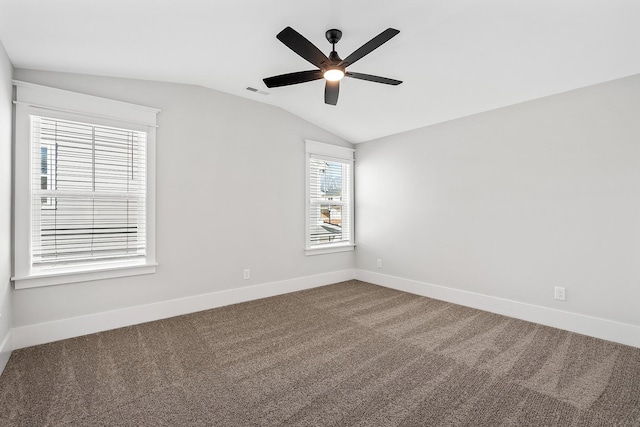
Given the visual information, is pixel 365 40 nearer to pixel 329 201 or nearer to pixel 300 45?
pixel 300 45

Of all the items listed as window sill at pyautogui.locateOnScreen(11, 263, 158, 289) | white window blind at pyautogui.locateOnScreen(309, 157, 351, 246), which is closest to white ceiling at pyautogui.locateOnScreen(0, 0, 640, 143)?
white window blind at pyautogui.locateOnScreen(309, 157, 351, 246)

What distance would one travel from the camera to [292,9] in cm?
218

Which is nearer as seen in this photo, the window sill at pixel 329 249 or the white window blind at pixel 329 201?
the window sill at pixel 329 249

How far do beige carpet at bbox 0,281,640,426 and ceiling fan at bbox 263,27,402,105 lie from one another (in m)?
2.26

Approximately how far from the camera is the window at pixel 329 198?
4.65 meters

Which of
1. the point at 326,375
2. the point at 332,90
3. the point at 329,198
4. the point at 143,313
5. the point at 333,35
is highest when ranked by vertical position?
the point at 333,35

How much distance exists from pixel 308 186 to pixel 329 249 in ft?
3.55

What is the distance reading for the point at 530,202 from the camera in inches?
127

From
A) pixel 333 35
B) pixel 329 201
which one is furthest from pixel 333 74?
pixel 329 201

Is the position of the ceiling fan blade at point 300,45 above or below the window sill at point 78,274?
above

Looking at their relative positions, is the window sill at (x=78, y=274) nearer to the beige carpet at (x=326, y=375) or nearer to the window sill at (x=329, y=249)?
the beige carpet at (x=326, y=375)

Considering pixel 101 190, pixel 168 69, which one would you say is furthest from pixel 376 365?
pixel 168 69

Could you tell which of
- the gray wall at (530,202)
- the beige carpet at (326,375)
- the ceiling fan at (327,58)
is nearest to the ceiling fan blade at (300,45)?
the ceiling fan at (327,58)

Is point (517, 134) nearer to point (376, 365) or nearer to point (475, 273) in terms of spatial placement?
point (475, 273)
